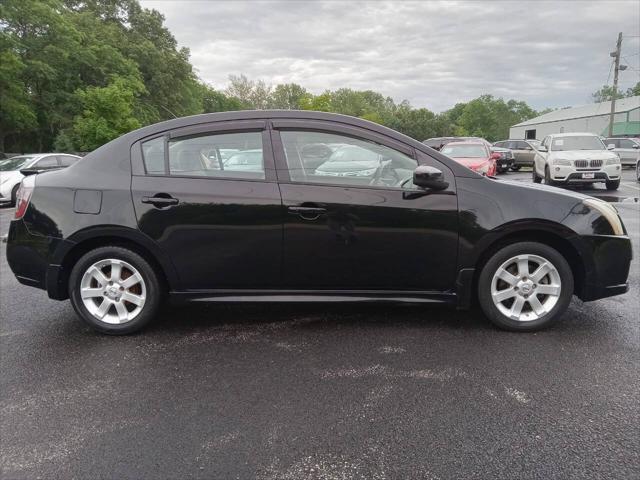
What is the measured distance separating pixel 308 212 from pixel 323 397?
4.43ft

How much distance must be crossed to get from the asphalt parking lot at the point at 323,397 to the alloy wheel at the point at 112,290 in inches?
8.0

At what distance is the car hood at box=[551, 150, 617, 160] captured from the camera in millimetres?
13922

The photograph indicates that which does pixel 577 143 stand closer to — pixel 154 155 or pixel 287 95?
pixel 154 155

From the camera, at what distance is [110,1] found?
42688 mm

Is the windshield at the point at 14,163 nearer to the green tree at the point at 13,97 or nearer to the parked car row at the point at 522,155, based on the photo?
the green tree at the point at 13,97

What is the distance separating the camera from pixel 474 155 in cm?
1464

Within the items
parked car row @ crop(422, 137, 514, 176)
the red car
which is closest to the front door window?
parked car row @ crop(422, 137, 514, 176)

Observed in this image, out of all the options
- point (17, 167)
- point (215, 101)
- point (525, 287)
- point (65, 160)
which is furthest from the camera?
point (215, 101)

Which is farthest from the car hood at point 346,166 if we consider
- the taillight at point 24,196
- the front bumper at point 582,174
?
the front bumper at point 582,174

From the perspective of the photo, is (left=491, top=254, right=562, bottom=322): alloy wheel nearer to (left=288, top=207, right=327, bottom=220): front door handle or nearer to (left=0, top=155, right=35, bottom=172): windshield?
(left=288, top=207, right=327, bottom=220): front door handle

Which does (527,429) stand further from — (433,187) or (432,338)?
(433,187)

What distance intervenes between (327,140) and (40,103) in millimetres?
31997

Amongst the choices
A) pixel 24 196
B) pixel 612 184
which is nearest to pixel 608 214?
pixel 24 196

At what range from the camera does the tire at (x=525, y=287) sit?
3.65 meters
